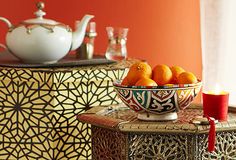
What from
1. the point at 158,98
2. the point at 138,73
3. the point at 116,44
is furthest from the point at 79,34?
the point at 158,98

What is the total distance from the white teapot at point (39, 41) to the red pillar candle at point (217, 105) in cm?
78

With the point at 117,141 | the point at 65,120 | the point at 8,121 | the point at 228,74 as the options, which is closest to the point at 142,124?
the point at 117,141

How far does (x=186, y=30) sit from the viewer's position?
11.0 ft

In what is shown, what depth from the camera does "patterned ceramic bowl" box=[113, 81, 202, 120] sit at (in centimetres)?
174

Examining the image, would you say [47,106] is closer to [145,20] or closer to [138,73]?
[138,73]

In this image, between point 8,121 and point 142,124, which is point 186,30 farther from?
point 142,124

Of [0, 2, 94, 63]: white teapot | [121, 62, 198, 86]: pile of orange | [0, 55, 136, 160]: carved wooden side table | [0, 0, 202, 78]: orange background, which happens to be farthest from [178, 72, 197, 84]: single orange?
[0, 0, 202, 78]: orange background

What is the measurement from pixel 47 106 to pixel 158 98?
0.59 metres

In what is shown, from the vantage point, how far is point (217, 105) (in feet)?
5.78

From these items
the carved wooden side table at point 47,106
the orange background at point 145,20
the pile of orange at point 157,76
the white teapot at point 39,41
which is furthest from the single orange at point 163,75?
the orange background at point 145,20

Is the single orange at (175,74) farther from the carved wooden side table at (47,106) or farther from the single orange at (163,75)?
the carved wooden side table at (47,106)

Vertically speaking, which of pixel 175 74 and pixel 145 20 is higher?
pixel 145 20

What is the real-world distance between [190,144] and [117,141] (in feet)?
0.70

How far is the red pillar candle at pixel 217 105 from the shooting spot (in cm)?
176
